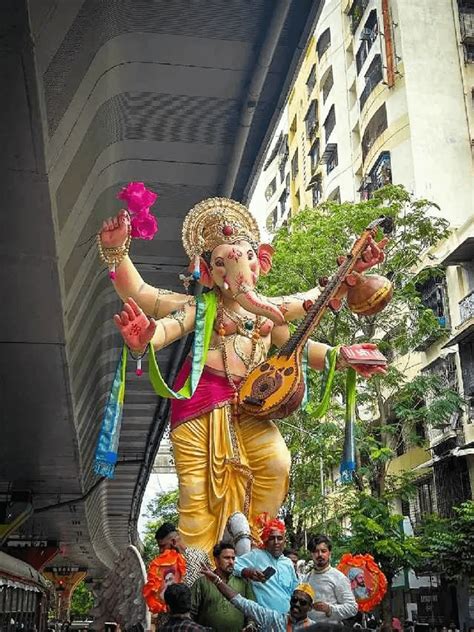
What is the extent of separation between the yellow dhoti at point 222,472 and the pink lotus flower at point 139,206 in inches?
52.6

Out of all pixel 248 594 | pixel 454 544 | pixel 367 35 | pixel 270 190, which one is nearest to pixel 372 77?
pixel 367 35

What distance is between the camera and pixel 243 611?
4418mm

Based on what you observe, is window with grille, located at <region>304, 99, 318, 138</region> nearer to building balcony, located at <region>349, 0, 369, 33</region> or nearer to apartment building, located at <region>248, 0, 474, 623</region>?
apartment building, located at <region>248, 0, 474, 623</region>

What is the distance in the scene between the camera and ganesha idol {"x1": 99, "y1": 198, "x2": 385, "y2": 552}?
5668 millimetres

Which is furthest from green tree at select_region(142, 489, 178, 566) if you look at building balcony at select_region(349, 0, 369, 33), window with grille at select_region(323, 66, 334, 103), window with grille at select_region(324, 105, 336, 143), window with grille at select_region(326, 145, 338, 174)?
building balcony at select_region(349, 0, 369, 33)

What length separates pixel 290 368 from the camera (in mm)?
5680

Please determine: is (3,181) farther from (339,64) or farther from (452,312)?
(339,64)

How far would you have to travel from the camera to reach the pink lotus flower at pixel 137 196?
5.73 meters

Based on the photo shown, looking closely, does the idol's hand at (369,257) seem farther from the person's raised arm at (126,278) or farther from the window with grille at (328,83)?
the window with grille at (328,83)

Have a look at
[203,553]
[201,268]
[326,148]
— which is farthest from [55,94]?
[326,148]

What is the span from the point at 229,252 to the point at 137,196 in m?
0.76

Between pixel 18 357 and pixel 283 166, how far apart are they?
133ft

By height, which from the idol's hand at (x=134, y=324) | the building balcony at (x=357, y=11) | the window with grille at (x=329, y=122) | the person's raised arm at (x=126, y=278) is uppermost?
the building balcony at (x=357, y=11)

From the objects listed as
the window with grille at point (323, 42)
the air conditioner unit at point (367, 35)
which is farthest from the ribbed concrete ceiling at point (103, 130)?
the window with grille at point (323, 42)
